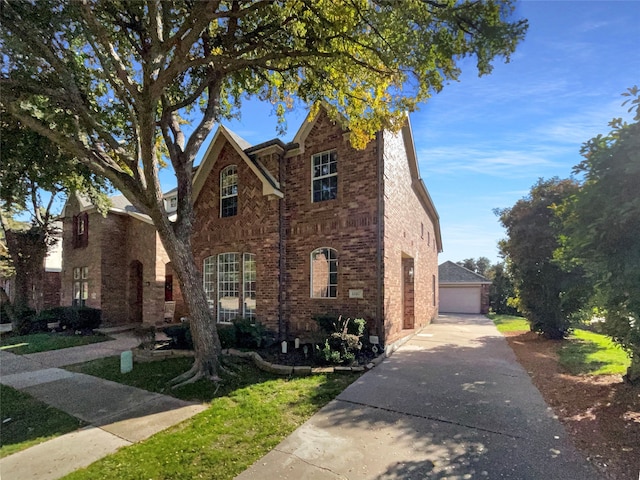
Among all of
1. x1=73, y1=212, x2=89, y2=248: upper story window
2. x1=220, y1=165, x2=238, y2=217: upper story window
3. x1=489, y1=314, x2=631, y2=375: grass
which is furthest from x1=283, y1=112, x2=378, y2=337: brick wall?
x1=73, y1=212, x2=89, y2=248: upper story window

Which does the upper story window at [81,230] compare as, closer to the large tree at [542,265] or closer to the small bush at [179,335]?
the small bush at [179,335]

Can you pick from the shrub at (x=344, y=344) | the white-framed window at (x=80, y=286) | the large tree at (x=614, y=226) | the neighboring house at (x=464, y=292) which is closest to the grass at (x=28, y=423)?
the shrub at (x=344, y=344)

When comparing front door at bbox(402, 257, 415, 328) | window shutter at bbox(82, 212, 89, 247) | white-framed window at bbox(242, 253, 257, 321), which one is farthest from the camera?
window shutter at bbox(82, 212, 89, 247)

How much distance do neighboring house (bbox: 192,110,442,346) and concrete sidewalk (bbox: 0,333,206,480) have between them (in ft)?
16.5

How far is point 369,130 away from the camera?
8711mm

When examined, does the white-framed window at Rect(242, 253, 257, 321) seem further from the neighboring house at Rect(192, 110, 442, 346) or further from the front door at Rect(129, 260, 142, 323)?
the front door at Rect(129, 260, 142, 323)

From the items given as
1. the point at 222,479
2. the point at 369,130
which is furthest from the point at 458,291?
the point at 222,479

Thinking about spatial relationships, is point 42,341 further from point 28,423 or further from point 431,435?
point 431,435

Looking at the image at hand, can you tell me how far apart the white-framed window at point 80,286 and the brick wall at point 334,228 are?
42.0 ft

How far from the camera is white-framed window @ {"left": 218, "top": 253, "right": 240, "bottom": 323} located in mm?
12668

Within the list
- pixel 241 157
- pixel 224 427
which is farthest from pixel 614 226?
pixel 241 157

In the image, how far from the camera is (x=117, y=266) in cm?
1728

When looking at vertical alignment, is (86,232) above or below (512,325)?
above

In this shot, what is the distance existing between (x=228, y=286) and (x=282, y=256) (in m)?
2.92
